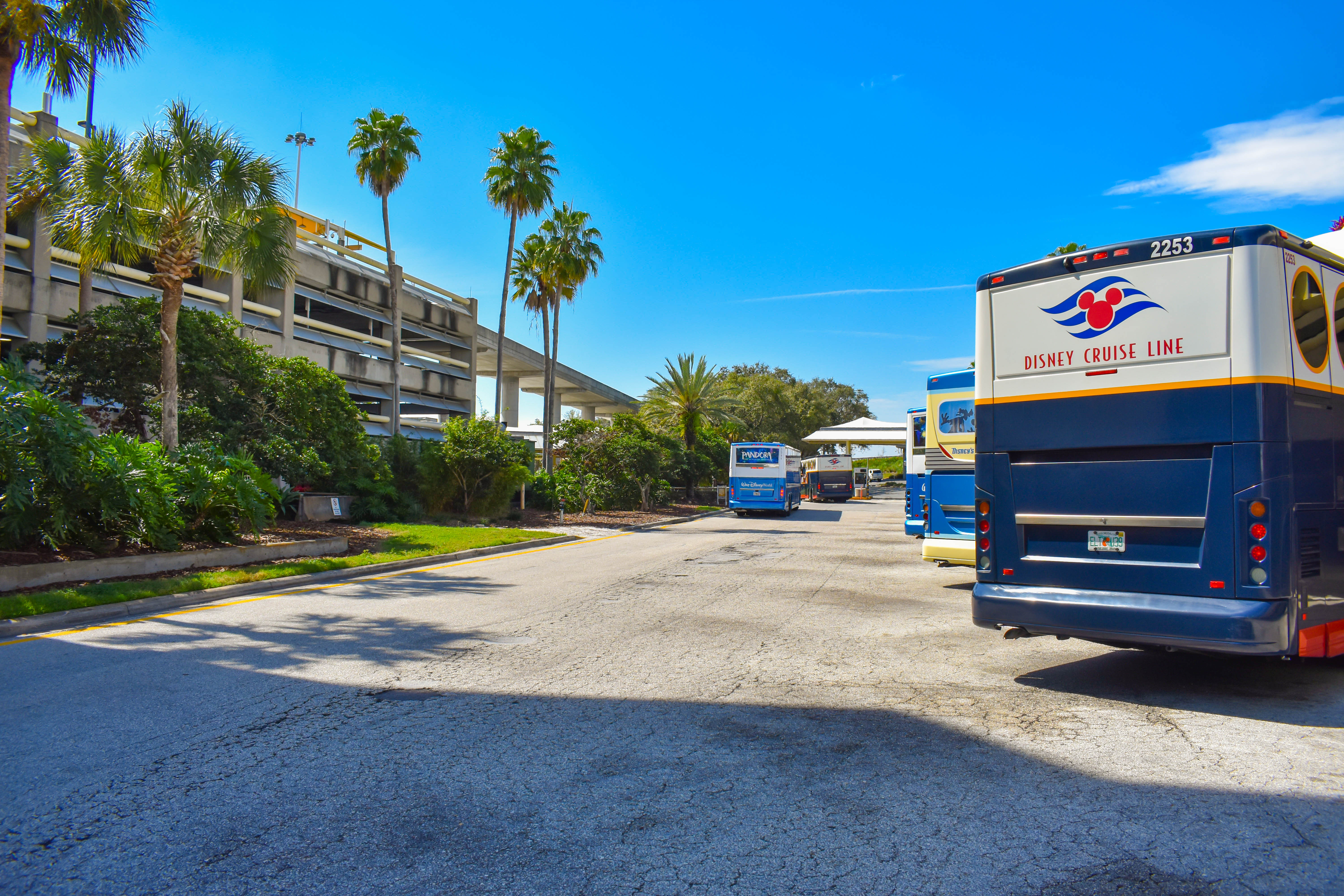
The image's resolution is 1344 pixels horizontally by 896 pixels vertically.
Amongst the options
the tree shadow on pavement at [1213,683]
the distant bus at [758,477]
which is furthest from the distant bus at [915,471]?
the distant bus at [758,477]

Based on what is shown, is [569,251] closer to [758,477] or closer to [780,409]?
[758,477]

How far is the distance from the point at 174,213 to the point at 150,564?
718 centimetres

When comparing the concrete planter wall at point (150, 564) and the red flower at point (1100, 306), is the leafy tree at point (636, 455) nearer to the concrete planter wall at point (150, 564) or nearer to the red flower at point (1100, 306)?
the concrete planter wall at point (150, 564)

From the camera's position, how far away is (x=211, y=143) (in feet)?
50.6

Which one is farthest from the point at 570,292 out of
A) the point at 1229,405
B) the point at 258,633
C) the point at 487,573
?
the point at 1229,405

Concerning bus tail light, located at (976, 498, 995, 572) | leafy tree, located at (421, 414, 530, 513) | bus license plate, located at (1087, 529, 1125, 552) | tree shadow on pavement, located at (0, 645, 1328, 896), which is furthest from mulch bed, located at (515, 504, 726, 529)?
tree shadow on pavement, located at (0, 645, 1328, 896)

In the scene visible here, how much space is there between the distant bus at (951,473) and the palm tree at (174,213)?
13.2m

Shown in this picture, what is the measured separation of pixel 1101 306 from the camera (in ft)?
20.8

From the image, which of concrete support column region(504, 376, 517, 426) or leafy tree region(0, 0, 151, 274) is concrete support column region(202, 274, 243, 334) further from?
concrete support column region(504, 376, 517, 426)

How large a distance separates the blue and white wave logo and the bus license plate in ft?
4.88

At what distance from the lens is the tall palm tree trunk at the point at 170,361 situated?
1519 centimetres

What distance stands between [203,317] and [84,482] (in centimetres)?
918

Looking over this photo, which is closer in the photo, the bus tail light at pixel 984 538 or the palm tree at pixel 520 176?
the bus tail light at pixel 984 538

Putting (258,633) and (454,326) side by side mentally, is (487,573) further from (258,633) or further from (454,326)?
(454,326)
